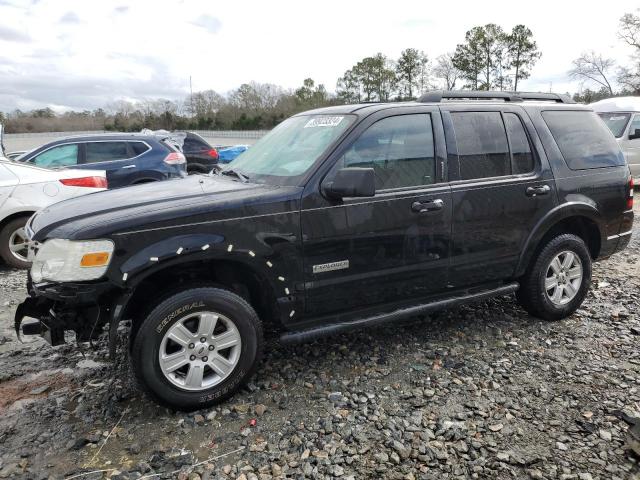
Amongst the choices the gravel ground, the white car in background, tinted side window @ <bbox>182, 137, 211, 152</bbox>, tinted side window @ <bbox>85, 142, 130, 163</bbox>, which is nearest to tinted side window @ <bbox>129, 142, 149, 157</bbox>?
tinted side window @ <bbox>85, 142, 130, 163</bbox>

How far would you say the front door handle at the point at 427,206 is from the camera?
11.7 feet

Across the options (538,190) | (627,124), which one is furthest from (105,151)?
(627,124)

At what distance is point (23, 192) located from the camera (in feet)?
20.2

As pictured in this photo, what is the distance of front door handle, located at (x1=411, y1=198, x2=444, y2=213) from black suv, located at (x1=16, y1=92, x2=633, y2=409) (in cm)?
2

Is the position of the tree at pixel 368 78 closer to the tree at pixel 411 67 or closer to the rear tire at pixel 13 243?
the tree at pixel 411 67

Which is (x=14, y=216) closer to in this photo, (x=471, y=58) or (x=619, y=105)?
(x=619, y=105)

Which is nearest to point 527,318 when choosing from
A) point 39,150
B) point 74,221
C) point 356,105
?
point 356,105

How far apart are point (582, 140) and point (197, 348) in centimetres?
375

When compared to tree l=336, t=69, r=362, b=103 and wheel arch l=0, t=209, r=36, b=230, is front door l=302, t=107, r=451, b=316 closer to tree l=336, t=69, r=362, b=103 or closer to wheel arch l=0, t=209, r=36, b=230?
wheel arch l=0, t=209, r=36, b=230

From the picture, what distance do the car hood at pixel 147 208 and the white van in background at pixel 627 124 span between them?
37.4ft

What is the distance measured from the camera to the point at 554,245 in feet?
14.1

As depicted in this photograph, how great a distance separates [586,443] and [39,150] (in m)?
9.06

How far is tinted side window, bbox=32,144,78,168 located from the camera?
342 inches

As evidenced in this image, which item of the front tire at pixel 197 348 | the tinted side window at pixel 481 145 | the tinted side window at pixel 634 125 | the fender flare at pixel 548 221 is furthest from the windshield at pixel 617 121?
the front tire at pixel 197 348
